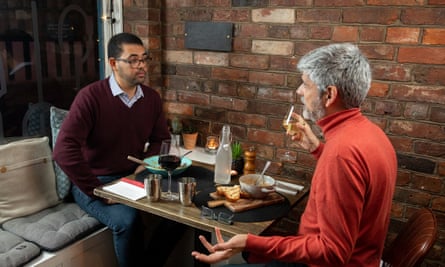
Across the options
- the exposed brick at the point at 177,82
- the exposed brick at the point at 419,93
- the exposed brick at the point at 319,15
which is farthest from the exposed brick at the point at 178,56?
the exposed brick at the point at 419,93

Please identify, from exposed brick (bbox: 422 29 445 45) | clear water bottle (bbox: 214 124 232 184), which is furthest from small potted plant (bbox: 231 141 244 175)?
exposed brick (bbox: 422 29 445 45)

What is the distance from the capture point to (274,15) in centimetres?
220

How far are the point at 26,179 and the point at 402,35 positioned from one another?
2064mm

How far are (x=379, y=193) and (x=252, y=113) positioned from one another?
→ 1316 millimetres

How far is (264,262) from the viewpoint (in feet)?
5.18

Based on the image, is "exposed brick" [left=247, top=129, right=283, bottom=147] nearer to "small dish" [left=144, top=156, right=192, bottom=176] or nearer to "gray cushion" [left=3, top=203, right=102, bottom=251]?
"small dish" [left=144, top=156, right=192, bottom=176]

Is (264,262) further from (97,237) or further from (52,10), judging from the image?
(52,10)

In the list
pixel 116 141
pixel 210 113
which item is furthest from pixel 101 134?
pixel 210 113

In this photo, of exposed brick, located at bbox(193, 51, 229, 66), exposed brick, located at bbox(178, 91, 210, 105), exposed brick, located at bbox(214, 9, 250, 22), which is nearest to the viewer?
exposed brick, located at bbox(214, 9, 250, 22)

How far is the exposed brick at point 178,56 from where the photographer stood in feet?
8.43

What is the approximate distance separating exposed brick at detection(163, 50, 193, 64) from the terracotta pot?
49 cm

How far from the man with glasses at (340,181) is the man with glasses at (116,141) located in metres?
0.78

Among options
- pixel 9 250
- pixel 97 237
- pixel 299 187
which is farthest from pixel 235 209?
pixel 9 250

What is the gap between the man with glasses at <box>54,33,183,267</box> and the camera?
1920 millimetres
